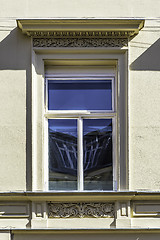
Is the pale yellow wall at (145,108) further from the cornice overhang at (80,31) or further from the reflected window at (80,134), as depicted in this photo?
the reflected window at (80,134)

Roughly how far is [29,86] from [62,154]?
1254 mm

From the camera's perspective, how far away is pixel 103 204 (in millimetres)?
7457

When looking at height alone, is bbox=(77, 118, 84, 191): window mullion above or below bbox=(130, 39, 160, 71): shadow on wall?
below

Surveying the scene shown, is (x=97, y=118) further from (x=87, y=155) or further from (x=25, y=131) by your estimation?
(x=25, y=131)

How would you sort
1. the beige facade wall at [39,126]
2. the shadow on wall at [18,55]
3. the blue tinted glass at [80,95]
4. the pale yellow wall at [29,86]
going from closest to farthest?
1. the beige facade wall at [39,126]
2. the pale yellow wall at [29,86]
3. the shadow on wall at [18,55]
4. the blue tinted glass at [80,95]

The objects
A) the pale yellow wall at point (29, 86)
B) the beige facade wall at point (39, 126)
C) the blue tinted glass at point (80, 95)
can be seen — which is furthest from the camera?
the blue tinted glass at point (80, 95)

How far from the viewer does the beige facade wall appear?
7402 millimetres

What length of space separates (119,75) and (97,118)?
2.66 feet

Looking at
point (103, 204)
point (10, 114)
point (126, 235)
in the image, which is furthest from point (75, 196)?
point (10, 114)

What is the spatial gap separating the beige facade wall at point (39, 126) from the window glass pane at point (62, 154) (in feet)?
1.01

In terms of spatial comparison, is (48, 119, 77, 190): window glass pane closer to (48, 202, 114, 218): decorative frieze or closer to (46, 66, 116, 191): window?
(46, 66, 116, 191): window

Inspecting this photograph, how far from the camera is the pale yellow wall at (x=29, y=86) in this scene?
7527 millimetres

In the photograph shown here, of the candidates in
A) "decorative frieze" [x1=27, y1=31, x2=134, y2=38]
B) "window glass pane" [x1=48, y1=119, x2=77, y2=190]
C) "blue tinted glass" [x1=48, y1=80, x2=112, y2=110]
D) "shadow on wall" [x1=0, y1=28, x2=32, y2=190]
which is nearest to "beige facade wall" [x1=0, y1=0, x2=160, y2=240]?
"shadow on wall" [x1=0, y1=28, x2=32, y2=190]

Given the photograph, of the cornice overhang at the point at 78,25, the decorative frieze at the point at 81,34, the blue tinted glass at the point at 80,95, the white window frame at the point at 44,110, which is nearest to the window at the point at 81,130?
the blue tinted glass at the point at 80,95
